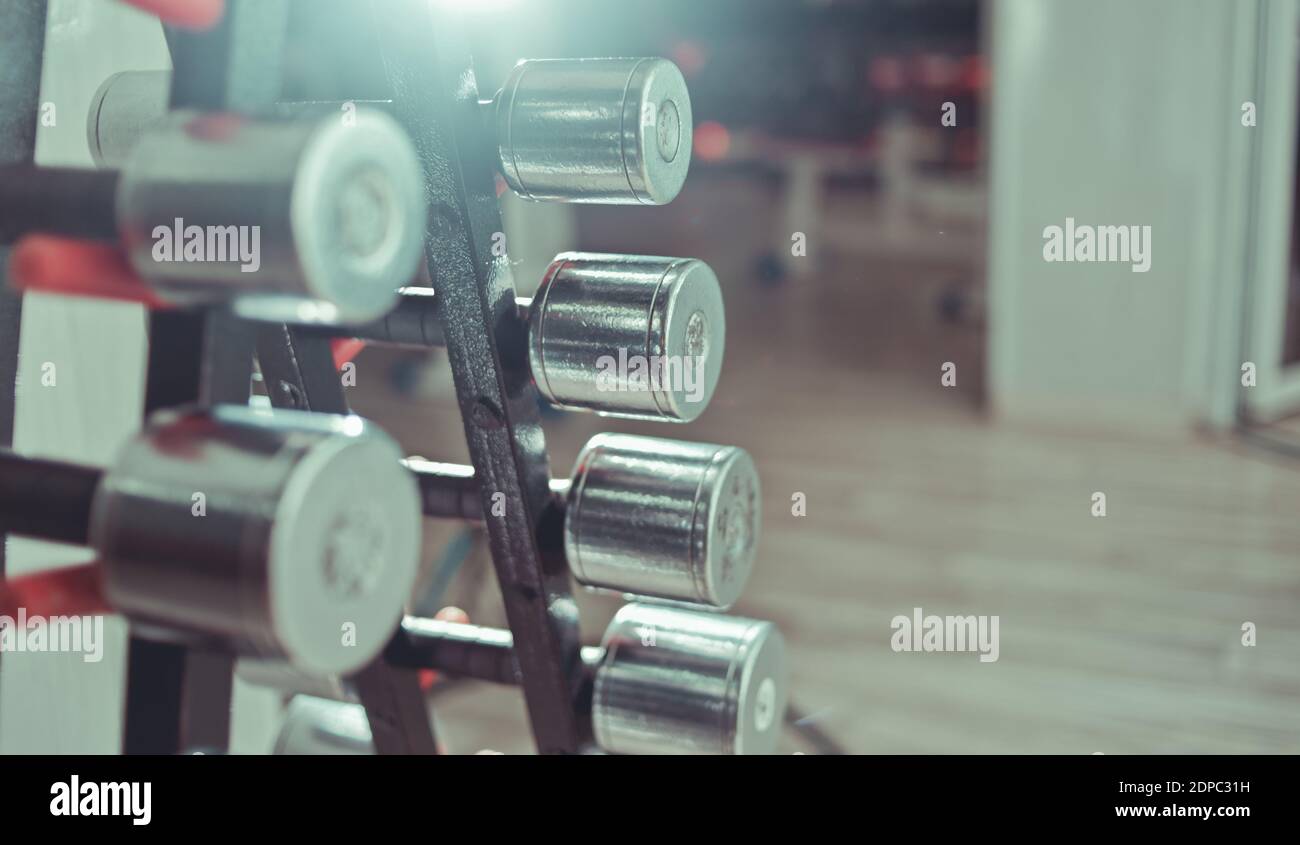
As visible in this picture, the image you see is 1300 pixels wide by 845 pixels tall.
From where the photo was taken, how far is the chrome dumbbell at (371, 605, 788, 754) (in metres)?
0.81

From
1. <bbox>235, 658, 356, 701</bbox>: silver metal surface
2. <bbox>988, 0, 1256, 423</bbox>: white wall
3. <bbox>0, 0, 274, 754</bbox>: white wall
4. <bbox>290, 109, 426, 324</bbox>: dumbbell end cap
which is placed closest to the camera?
<bbox>290, 109, 426, 324</bbox>: dumbbell end cap

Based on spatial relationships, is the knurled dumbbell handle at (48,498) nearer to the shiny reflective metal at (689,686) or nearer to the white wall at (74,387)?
the shiny reflective metal at (689,686)

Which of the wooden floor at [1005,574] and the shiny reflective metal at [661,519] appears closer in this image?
the shiny reflective metal at [661,519]

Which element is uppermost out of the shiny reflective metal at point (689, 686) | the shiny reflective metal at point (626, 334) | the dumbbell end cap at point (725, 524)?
the shiny reflective metal at point (626, 334)

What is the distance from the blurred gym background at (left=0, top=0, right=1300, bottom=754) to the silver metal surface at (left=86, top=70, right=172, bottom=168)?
227mm

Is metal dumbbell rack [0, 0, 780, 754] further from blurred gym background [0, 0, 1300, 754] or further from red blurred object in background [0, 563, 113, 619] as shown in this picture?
blurred gym background [0, 0, 1300, 754]

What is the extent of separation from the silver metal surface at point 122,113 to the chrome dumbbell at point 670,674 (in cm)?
38

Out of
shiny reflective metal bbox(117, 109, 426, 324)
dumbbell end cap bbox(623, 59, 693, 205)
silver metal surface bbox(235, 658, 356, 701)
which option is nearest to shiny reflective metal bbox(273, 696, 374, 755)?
silver metal surface bbox(235, 658, 356, 701)

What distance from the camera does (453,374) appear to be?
823 mm

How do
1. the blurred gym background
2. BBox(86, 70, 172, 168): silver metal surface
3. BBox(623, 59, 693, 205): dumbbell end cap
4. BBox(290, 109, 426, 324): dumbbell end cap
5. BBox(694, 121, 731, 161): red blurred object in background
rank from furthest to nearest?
BBox(694, 121, 731, 161): red blurred object in background, the blurred gym background, BBox(86, 70, 172, 168): silver metal surface, BBox(623, 59, 693, 205): dumbbell end cap, BBox(290, 109, 426, 324): dumbbell end cap

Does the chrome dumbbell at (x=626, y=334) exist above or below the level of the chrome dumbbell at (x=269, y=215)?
below

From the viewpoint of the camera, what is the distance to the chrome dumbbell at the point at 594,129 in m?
0.74

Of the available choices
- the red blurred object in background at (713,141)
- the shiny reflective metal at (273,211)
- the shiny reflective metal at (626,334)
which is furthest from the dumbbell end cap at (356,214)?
the red blurred object in background at (713,141)
